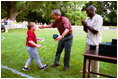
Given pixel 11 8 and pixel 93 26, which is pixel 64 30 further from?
pixel 11 8

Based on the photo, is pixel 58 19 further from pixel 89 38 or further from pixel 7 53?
pixel 7 53

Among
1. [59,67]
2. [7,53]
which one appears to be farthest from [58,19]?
[7,53]

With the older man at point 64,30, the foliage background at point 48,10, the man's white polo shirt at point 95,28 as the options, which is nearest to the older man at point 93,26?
the man's white polo shirt at point 95,28

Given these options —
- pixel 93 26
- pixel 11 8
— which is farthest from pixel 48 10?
pixel 93 26

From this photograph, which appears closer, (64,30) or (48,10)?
(64,30)

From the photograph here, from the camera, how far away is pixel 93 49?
4.10 meters

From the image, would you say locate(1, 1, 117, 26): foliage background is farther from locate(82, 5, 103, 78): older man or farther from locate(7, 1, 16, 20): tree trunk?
locate(82, 5, 103, 78): older man

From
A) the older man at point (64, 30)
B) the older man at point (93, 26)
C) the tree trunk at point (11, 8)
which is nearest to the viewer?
the older man at point (93, 26)

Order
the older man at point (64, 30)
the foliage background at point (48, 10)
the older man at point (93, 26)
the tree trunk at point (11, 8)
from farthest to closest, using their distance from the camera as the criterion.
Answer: the foliage background at point (48, 10)
the tree trunk at point (11, 8)
the older man at point (64, 30)
the older man at point (93, 26)

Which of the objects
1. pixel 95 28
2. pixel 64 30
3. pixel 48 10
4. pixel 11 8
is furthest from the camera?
pixel 48 10

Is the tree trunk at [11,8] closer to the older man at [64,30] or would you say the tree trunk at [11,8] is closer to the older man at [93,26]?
the older man at [64,30]

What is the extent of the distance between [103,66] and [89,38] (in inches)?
57.4

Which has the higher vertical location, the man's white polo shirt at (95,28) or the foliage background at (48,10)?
the foliage background at (48,10)

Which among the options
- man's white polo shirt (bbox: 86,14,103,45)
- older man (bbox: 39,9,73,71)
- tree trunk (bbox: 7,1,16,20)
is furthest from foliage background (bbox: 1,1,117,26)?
man's white polo shirt (bbox: 86,14,103,45)
